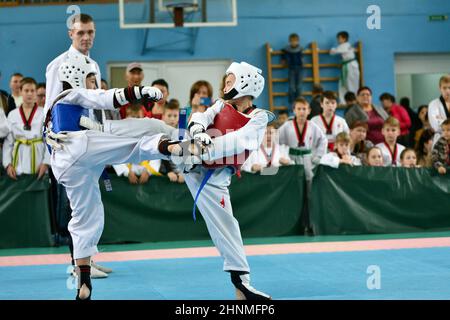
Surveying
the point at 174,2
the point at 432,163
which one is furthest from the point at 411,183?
the point at 174,2

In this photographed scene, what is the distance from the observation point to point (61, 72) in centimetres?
525

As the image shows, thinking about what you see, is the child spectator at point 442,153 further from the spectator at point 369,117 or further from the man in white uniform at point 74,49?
the man in white uniform at point 74,49

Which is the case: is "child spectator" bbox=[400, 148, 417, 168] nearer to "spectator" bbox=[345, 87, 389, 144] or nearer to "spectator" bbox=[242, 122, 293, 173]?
"spectator" bbox=[345, 87, 389, 144]

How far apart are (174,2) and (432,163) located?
24.0ft

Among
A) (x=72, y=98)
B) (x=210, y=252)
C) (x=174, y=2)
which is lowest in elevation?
(x=210, y=252)

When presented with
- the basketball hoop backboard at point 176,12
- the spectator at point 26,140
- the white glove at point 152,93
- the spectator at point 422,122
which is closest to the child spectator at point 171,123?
the spectator at point 26,140

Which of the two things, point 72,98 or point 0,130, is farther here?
point 0,130

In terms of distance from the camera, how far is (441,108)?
10242 millimetres

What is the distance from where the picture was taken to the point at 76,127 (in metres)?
5.14

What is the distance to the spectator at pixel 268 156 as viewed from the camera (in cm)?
943
